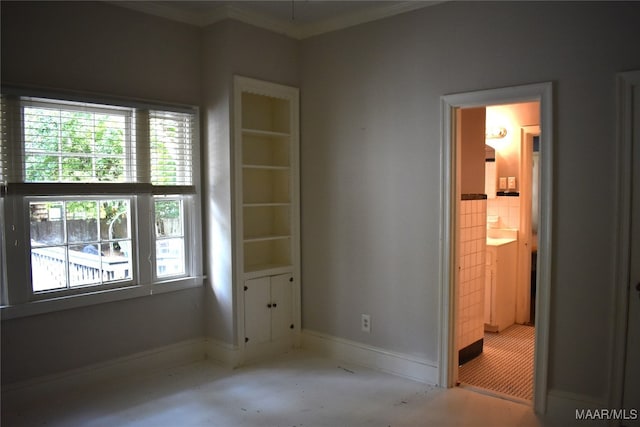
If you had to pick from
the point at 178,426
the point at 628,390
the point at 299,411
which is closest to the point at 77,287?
the point at 178,426

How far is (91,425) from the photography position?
2906 millimetres

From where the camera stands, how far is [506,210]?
5.26m

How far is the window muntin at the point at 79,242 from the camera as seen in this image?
126 inches

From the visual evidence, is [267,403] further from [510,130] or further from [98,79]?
[510,130]

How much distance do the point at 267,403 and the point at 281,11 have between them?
288cm

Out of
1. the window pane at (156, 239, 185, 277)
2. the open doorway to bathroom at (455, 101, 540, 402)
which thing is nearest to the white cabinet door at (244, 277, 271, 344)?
the window pane at (156, 239, 185, 277)

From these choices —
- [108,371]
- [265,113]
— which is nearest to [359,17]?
[265,113]

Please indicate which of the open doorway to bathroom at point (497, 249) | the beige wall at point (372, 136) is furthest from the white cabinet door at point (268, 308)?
the open doorway to bathroom at point (497, 249)

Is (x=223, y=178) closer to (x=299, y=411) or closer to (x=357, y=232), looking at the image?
(x=357, y=232)

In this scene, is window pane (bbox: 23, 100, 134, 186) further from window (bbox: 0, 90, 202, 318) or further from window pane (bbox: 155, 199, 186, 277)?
window pane (bbox: 155, 199, 186, 277)

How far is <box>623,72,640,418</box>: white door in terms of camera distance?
8.70 feet

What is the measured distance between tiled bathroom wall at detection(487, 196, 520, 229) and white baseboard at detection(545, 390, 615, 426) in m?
2.50

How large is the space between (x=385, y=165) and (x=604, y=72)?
5.03ft

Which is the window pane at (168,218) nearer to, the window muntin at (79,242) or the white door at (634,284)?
the window muntin at (79,242)
